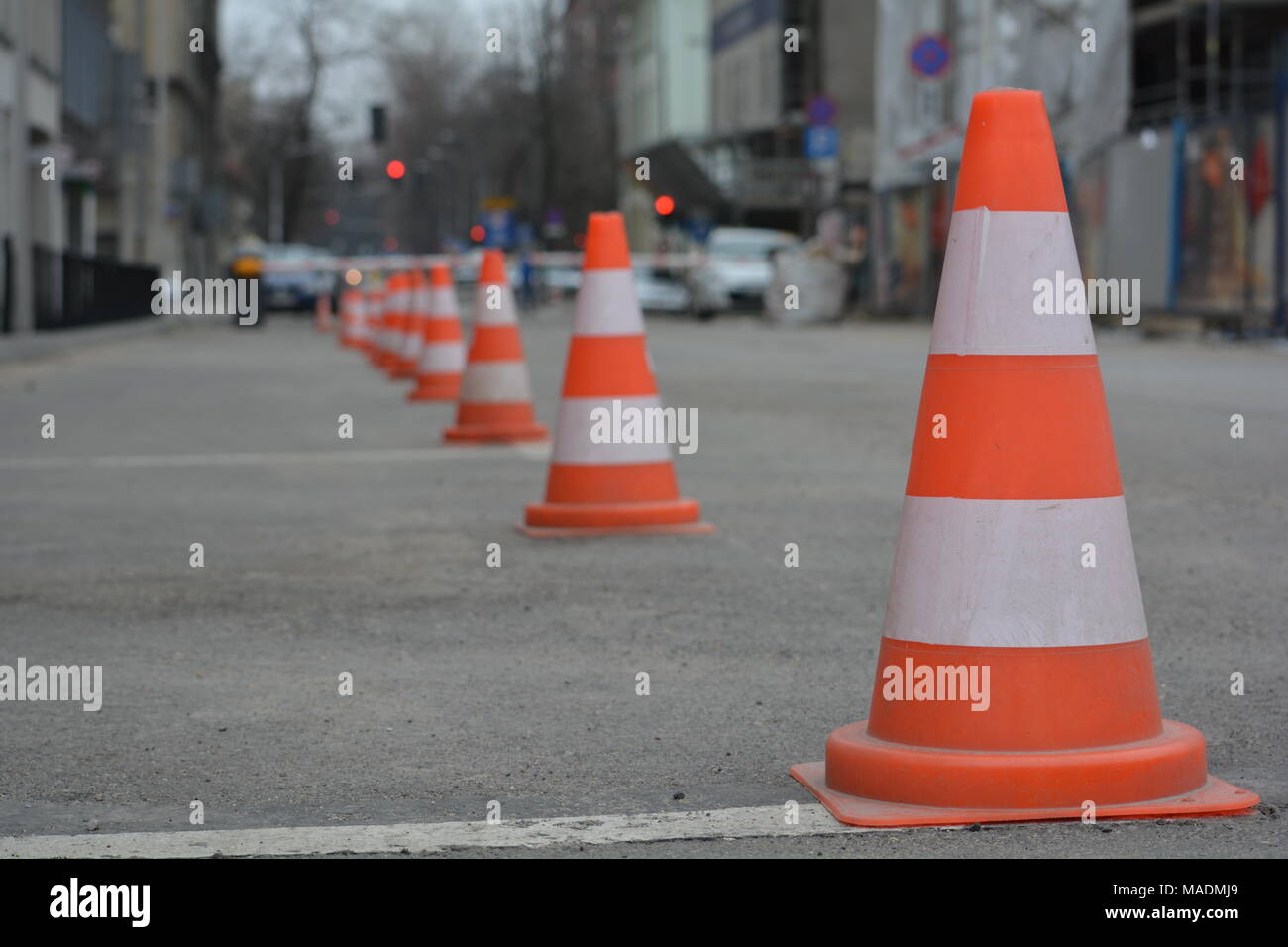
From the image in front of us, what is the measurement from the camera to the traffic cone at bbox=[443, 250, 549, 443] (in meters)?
11.6

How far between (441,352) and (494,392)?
4387mm

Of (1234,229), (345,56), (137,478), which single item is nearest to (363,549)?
(137,478)

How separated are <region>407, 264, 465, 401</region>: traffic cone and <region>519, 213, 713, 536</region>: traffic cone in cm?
760

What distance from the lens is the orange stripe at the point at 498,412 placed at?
39.1 ft

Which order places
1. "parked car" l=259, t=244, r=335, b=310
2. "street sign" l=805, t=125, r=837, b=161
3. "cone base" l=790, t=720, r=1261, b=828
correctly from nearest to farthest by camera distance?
"cone base" l=790, t=720, r=1261, b=828 < "street sign" l=805, t=125, r=837, b=161 < "parked car" l=259, t=244, r=335, b=310

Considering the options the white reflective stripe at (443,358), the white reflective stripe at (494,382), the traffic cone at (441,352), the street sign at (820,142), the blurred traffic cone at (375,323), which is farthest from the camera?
the street sign at (820,142)

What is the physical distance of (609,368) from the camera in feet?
26.2

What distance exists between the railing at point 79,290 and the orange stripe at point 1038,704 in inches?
1061

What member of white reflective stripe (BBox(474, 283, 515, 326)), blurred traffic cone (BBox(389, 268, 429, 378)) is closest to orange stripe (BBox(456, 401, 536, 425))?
white reflective stripe (BBox(474, 283, 515, 326))

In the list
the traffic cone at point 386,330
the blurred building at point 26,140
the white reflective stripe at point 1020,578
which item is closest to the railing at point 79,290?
the blurred building at point 26,140

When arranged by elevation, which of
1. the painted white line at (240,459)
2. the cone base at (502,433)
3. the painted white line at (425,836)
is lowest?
the painted white line at (425,836)

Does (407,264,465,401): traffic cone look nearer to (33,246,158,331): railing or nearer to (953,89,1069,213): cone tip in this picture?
(953,89,1069,213): cone tip

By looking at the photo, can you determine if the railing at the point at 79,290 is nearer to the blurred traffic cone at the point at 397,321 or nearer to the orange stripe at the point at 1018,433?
the blurred traffic cone at the point at 397,321
